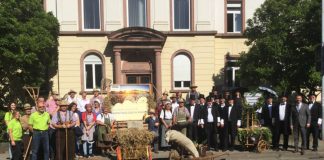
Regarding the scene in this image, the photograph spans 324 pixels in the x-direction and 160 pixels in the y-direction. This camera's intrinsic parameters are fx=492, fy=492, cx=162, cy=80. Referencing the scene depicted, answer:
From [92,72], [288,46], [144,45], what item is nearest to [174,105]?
[288,46]

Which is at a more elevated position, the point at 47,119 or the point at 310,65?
the point at 310,65

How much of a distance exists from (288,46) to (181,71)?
8.29 metres

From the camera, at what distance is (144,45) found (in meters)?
26.7

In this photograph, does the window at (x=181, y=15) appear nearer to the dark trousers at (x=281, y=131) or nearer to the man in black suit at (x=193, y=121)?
the man in black suit at (x=193, y=121)

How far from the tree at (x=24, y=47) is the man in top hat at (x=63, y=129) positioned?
5593 millimetres

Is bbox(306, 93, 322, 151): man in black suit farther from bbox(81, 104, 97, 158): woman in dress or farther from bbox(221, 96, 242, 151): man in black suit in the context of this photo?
bbox(81, 104, 97, 158): woman in dress

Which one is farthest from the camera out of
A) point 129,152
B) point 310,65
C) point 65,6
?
point 65,6

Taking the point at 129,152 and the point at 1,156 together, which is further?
the point at 1,156

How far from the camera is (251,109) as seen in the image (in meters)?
17.0

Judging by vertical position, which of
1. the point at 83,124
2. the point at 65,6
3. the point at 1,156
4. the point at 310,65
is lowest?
the point at 1,156

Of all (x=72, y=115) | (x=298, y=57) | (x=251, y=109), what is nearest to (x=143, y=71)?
(x=298, y=57)

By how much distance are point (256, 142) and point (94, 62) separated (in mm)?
13922

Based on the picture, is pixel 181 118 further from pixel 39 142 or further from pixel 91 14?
pixel 91 14

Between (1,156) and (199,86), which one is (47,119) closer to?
(1,156)
